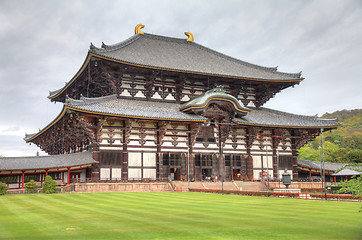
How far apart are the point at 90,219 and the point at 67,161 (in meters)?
24.8

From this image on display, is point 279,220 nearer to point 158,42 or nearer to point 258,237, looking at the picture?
point 258,237

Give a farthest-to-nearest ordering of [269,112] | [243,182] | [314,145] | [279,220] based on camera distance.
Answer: [314,145]
[269,112]
[243,182]
[279,220]

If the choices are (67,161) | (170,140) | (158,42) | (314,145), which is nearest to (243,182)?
(170,140)

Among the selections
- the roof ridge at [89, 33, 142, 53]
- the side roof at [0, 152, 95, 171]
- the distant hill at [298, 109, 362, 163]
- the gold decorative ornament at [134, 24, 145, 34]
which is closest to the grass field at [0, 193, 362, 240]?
the side roof at [0, 152, 95, 171]

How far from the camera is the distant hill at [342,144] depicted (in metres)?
80.0

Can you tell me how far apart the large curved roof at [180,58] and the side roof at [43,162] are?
1217cm

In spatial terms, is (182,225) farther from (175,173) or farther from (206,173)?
(206,173)

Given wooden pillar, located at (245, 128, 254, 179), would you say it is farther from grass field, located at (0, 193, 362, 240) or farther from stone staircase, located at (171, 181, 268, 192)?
grass field, located at (0, 193, 362, 240)

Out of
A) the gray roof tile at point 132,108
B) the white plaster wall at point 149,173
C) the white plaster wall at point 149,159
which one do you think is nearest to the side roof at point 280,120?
the gray roof tile at point 132,108

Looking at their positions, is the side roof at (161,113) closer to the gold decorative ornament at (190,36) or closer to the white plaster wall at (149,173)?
the white plaster wall at (149,173)

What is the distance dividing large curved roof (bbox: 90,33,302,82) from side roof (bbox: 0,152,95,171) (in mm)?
12173

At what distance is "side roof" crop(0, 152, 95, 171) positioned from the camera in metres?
37.0

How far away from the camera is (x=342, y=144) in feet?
357

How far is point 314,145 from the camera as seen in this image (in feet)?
452
